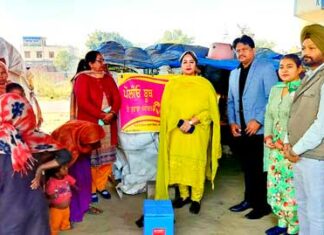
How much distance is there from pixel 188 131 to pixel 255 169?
0.64 metres

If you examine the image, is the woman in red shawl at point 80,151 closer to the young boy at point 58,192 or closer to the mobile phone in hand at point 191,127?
the young boy at point 58,192

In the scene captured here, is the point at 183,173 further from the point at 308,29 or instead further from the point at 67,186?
the point at 308,29

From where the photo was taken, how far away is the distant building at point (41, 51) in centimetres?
805

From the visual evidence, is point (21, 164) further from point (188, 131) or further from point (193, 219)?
point (193, 219)

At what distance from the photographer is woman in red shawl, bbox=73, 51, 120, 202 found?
3.57 meters

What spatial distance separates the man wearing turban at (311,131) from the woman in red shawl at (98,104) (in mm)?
1798

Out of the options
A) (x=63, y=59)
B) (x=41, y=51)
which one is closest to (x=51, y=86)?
(x=63, y=59)

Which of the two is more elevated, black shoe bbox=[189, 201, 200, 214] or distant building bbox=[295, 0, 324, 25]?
distant building bbox=[295, 0, 324, 25]

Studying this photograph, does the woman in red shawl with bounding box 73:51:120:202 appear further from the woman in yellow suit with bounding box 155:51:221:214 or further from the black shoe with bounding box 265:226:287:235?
the black shoe with bounding box 265:226:287:235

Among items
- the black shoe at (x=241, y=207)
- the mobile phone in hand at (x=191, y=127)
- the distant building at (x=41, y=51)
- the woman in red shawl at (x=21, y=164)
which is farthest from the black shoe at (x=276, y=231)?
the distant building at (x=41, y=51)

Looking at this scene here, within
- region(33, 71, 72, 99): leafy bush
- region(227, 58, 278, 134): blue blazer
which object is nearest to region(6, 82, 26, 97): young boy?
region(227, 58, 278, 134): blue blazer

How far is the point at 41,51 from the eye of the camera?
28.5ft

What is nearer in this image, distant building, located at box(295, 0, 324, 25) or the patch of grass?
the patch of grass

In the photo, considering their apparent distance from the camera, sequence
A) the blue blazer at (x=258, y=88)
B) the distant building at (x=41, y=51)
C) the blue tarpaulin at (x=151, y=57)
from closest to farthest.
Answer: the blue blazer at (x=258, y=88), the blue tarpaulin at (x=151, y=57), the distant building at (x=41, y=51)
